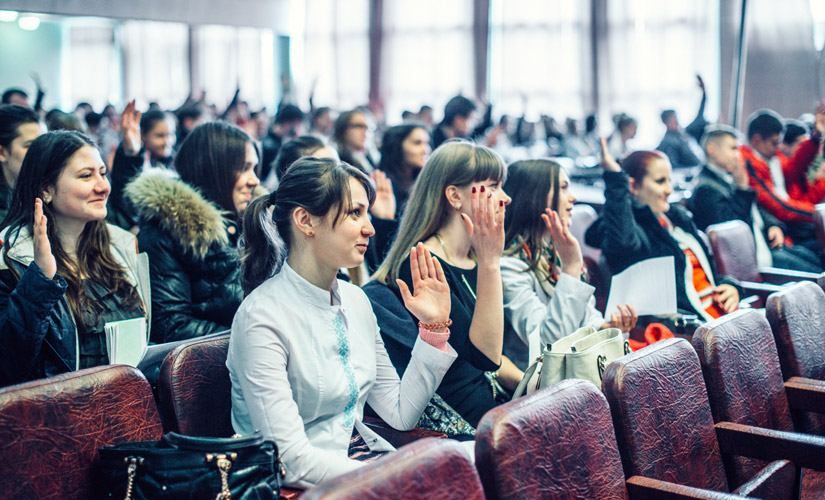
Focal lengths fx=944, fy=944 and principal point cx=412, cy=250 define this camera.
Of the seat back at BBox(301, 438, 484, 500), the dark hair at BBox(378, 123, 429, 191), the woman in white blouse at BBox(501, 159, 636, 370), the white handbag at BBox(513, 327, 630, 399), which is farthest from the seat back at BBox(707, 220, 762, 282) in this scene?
the seat back at BBox(301, 438, 484, 500)

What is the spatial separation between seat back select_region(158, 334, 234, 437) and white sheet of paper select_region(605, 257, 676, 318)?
1475mm

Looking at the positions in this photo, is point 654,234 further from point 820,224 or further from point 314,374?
point 314,374

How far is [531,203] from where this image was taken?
3102 mm

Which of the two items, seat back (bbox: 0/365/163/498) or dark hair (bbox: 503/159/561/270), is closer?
seat back (bbox: 0/365/163/498)

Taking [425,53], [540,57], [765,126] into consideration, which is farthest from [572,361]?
[425,53]

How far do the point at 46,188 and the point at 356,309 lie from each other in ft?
2.91

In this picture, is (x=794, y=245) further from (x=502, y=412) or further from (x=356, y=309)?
(x=502, y=412)

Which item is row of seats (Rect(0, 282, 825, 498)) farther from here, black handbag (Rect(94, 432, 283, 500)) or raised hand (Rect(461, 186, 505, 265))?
raised hand (Rect(461, 186, 505, 265))

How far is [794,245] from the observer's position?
18.1 ft

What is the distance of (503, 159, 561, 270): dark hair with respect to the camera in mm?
3072

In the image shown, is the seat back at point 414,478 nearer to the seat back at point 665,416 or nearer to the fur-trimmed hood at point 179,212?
the seat back at point 665,416

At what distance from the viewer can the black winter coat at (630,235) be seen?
3717mm

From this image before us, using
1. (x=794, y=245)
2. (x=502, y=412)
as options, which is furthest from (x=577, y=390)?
(x=794, y=245)

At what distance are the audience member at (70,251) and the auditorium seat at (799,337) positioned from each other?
1.70 metres
